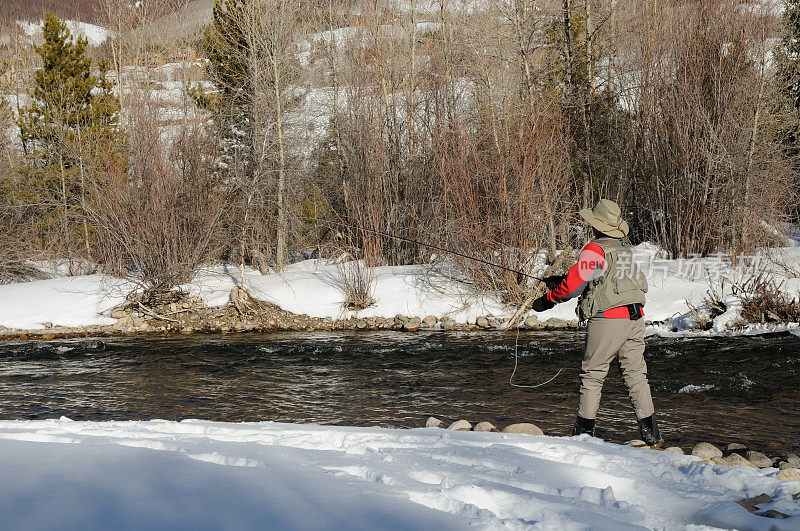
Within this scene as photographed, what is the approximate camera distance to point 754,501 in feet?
12.3

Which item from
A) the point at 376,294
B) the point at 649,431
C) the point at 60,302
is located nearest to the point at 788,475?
the point at 649,431

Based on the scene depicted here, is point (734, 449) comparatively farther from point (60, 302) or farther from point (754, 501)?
point (60, 302)

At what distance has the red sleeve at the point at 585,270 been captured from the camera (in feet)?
17.7

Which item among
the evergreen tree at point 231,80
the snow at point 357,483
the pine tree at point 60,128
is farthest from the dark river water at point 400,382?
the pine tree at point 60,128

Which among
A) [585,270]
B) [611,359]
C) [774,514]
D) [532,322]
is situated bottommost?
[532,322]

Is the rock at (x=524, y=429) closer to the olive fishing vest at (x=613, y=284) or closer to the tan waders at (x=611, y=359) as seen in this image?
the tan waders at (x=611, y=359)

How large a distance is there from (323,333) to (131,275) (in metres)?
4.88

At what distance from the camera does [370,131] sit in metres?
18.8

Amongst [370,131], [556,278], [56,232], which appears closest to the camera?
[556,278]

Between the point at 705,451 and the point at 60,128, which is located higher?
→ the point at 60,128

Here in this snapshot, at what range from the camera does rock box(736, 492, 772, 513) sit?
3.67 m

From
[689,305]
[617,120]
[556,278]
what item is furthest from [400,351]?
[617,120]

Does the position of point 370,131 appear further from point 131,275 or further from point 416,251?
point 131,275

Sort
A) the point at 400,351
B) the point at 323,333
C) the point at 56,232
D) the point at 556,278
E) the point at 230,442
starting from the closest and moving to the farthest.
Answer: the point at 230,442 → the point at 556,278 → the point at 400,351 → the point at 323,333 → the point at 56,232
